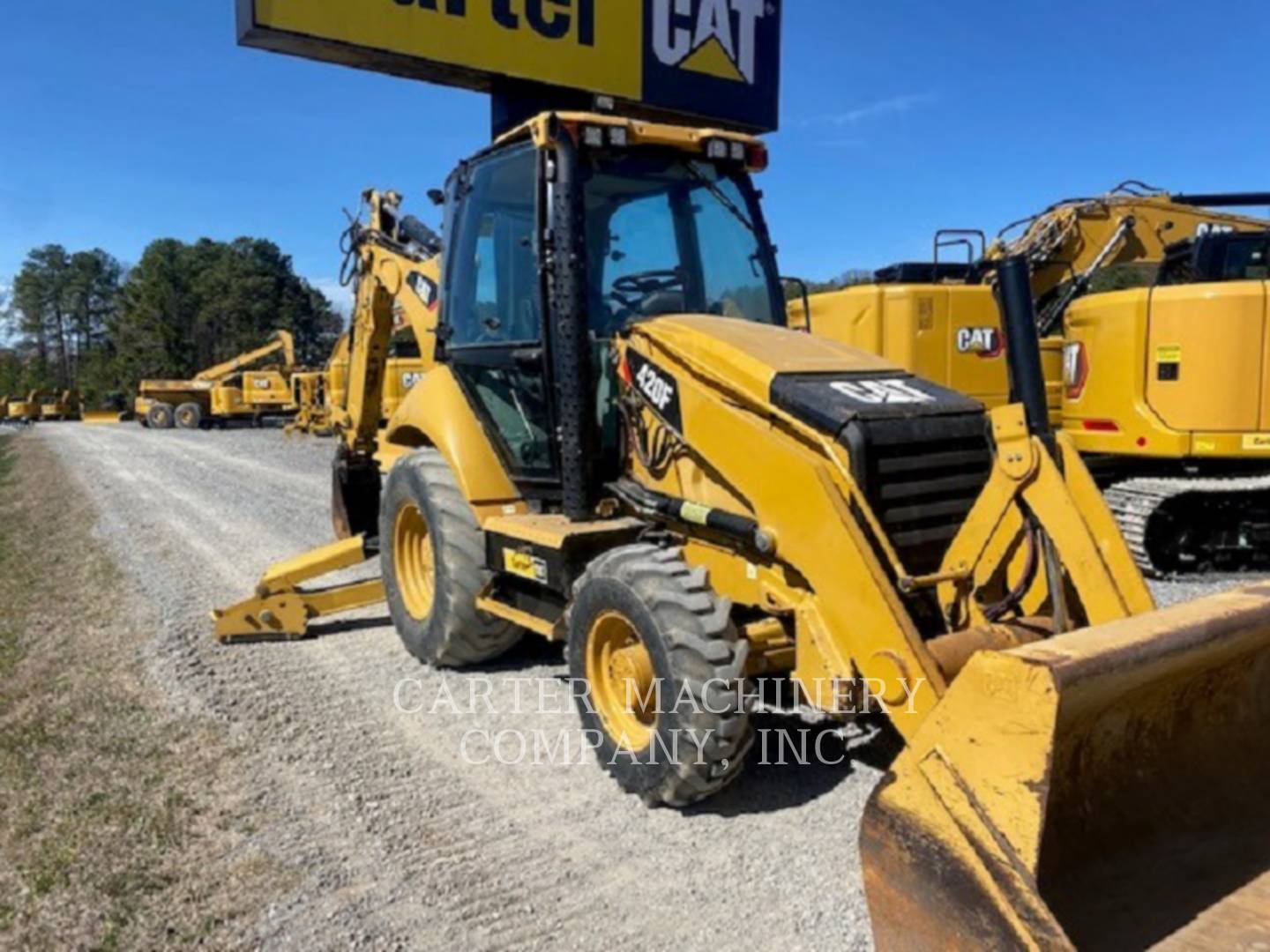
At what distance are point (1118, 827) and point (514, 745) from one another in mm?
2525

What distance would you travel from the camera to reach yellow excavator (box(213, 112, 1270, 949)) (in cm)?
255

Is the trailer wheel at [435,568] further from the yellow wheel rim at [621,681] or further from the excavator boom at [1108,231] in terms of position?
the excavator boom at [1108,231]

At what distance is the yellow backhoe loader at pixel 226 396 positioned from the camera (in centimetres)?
3625

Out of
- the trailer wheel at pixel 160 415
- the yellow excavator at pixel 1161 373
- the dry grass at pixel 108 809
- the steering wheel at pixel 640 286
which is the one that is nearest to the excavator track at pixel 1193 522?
the yellow excavator at pixel 1161 373

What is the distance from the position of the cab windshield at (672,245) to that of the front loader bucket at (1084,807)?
259 cm

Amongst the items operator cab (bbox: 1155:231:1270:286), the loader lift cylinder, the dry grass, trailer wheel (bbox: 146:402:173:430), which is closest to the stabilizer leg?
the dry grass

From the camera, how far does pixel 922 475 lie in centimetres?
377

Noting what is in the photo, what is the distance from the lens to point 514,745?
454cm

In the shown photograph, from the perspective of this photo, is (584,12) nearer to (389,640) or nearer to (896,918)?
(389,640)

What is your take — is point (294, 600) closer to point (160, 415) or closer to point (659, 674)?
point (659, 674)

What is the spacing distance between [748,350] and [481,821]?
2.05m

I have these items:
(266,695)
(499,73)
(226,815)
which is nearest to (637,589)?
(226,815)

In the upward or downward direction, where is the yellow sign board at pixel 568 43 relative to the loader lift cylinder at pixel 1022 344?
upward

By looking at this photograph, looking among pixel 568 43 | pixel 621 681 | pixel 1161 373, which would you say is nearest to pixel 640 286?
pixel 621 681
